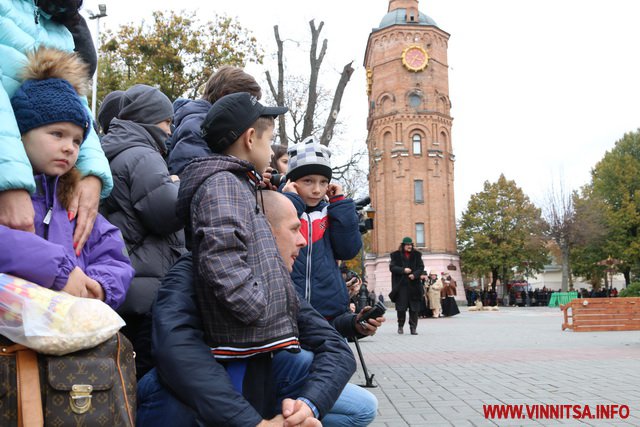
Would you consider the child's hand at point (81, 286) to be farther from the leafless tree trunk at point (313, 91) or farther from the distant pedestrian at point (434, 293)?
the distant pedestrian at point (434, 293)

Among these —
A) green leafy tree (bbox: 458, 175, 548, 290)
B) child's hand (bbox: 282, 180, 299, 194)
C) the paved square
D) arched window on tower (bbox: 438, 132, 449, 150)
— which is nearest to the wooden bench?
the paved square

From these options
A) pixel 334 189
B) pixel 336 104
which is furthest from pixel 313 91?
pixel 334 189

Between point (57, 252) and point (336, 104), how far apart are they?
18836 millimetres

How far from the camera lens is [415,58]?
59.8m

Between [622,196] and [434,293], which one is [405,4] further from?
[434,293]

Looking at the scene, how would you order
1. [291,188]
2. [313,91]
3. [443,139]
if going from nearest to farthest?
1. [291,188]
2. [313,91]
3. [443,139]

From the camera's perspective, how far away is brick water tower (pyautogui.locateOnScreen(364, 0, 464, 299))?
59.0m

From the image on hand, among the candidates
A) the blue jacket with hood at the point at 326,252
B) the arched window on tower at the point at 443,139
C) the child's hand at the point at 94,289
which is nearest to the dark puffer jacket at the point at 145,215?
the child's hand at the point at 94,289

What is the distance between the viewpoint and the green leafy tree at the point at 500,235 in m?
65.0

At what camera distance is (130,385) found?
81.9 inches

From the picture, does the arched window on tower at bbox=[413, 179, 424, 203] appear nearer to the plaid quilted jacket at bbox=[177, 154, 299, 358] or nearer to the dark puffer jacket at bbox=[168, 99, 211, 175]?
the dark puffer jacket at bbox=[168, 99, 211, 175]

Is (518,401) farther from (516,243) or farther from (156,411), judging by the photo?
(516,243)

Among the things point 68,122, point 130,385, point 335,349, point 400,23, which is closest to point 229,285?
point 130,385

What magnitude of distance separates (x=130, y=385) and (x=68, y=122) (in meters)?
1.08
